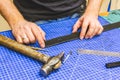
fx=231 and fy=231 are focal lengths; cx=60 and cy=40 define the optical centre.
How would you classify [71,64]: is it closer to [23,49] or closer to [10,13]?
[23,49]

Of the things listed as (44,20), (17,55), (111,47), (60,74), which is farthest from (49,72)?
(44,20)

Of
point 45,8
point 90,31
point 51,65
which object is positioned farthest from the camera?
point 45,8

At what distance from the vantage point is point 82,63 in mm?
745

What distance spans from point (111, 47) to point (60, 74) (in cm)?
25

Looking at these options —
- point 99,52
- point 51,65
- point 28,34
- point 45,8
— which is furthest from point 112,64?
point 45,8

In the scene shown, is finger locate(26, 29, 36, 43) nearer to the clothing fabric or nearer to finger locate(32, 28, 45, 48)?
finger locate(32, 28, 45, 48)

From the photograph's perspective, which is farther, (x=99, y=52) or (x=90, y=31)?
(x=90, y=31)

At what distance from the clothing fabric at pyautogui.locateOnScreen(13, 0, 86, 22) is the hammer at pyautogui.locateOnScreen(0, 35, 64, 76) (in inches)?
9.6

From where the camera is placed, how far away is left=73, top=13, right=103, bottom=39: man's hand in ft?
2.95

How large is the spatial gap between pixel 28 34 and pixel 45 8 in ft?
0.76

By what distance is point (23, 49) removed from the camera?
29.7 inches

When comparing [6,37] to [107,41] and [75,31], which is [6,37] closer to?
[75,31]

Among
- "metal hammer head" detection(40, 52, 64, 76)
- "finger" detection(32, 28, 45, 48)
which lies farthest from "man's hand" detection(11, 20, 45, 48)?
"metal hammer head" detection(40, 52, 64, 76)

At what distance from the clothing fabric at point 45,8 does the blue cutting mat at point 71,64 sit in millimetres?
153
